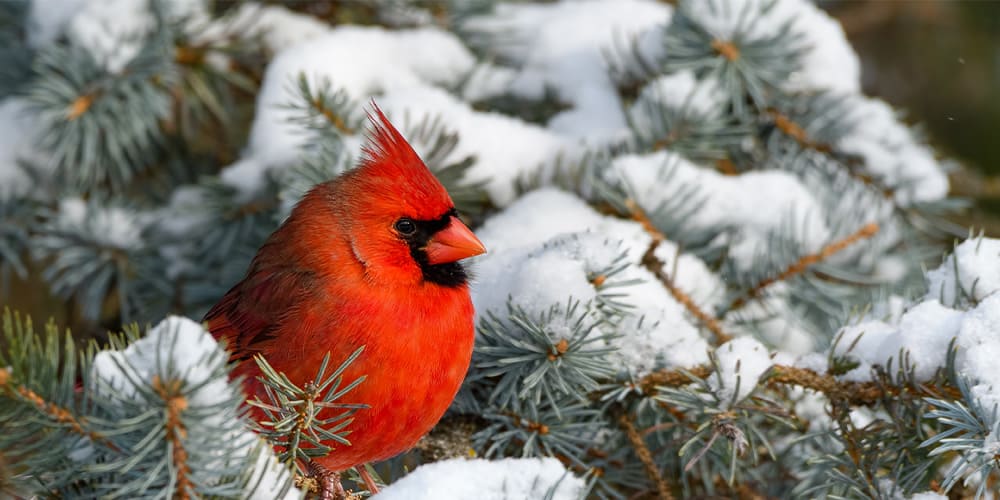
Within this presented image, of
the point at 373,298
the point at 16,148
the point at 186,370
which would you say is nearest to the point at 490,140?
the point at 373,298

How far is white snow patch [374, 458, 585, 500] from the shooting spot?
4.05 ft

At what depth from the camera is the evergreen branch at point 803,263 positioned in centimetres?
211

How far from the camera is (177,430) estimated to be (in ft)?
3.57

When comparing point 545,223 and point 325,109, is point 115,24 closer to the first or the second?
point 325,109

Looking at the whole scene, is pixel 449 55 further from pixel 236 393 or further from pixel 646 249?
pixel 236 393

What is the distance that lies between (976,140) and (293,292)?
2797mm

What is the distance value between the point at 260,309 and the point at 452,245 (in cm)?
38

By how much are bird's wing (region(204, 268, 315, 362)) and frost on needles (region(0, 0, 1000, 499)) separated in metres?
0.20

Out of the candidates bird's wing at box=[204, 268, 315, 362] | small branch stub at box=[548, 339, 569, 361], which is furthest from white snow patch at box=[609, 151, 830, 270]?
bird's wing at box=[204, 268, 315, 362]

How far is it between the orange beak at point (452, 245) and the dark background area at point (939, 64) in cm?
228

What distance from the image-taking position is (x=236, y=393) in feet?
3.70

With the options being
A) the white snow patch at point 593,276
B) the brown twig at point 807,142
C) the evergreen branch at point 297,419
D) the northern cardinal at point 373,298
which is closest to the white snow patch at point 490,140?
the white snow patch at point 593,276

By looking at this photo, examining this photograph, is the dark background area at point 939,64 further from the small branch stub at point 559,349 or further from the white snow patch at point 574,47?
the small branch stub at point 559,349

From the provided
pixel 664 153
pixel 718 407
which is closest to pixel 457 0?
pixel 664 153
